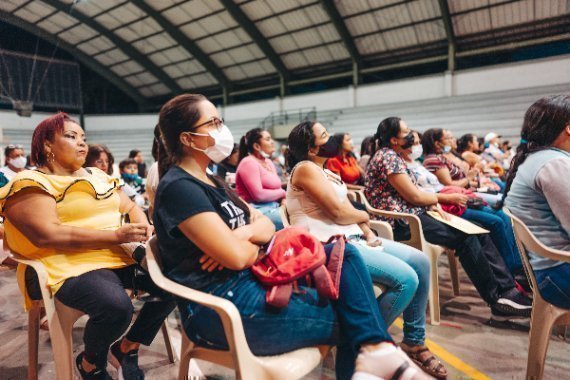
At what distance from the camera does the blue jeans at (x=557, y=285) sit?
1638 millimetres

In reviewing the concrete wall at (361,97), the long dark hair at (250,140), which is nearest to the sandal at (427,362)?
the long dark hair at (250,140)

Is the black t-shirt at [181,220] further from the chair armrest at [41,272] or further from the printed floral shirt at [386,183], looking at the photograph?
the printed floral shirt at [386,183]

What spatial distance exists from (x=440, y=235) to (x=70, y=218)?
2.20 meters

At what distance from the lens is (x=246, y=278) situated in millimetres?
1291

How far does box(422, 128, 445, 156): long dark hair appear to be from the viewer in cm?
356

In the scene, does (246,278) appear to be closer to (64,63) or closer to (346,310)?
(346,310)

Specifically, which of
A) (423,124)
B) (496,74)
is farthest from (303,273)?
(496,74)

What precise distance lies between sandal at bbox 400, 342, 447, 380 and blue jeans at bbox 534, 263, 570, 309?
1.90ft

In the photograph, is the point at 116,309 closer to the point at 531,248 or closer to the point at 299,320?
the point at 299,320

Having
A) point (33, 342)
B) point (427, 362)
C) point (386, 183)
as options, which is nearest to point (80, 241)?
point (33, 342)

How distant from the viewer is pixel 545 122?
1869mm

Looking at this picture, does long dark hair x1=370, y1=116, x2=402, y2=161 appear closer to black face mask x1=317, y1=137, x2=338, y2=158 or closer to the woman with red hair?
black face mask x1=317, y1=137, x2=338, y2=158

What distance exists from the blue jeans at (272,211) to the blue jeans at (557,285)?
66.4 inches

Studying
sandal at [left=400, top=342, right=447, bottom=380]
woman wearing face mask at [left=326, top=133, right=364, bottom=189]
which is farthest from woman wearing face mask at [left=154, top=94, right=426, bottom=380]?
woman wearing face mask at [left=326, top=133, right=364, bottom=189]
